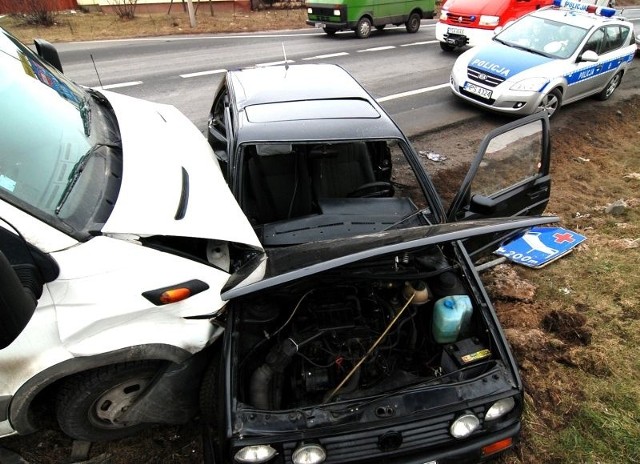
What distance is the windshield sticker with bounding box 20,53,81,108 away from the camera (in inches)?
119

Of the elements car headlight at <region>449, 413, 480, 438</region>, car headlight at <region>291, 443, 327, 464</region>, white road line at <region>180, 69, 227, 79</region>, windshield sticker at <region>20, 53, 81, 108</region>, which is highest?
windshield sticker at <region>20, 53, 81, 108</region>

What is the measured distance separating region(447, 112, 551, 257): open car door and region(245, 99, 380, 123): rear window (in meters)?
0.87

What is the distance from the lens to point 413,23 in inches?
594

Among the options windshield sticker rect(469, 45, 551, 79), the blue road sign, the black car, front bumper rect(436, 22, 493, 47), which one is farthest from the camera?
front bumper rect(436, 22, 493, 47)

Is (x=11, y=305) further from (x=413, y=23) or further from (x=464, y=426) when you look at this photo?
(x=413, y=23)

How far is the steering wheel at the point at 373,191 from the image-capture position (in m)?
3.50

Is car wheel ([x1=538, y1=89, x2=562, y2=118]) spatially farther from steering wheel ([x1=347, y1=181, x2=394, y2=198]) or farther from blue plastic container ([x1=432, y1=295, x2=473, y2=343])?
blue plastic container ([x1=432, y1=295, x2=473, y2=343])

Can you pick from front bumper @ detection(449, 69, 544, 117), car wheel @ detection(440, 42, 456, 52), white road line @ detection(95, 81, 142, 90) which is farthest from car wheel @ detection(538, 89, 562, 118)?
white road line @ detection(95, 81, 142, 90)

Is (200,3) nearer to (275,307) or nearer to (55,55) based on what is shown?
(55,55)

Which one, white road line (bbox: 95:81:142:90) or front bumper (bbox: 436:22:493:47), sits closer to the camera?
white road line (bbox: 95:81:142:90)

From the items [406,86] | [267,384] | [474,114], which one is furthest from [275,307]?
[406,86]

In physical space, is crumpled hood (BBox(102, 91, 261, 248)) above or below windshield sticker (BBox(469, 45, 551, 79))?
above

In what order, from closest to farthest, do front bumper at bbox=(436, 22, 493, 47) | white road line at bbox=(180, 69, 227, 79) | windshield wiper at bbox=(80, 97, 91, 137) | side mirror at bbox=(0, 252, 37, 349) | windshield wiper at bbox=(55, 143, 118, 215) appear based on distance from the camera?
side mirror at bbox=(0, 252, 37, 349) → windshield wiper at bbox=(55, 143, 118, 215) → windshield wiper at bbox=(80, 97, 91, 137) → white road line at bbox=(180, 69, 227, 79) → front bumper at bbox=(436, 22, 493, 47)

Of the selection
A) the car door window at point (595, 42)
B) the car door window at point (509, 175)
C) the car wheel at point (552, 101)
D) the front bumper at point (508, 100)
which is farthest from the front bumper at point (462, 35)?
the car door window at point (509, 175)
